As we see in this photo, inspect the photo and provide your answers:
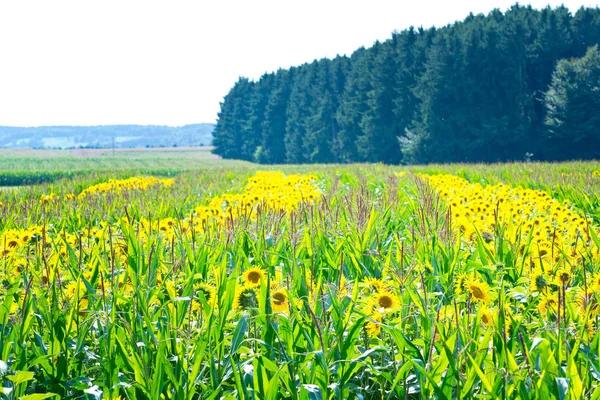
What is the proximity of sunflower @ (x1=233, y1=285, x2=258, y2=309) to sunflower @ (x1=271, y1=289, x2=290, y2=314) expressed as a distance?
0.40 ft

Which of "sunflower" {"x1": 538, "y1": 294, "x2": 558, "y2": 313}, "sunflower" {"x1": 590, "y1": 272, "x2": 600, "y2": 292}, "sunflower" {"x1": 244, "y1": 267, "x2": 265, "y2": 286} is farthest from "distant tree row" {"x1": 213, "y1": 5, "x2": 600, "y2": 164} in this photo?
"sunflower" {"x1": 244, "y1": 267, "x2": 265, "y2": 286}

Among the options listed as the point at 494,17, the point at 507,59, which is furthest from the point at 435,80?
the point at 494,17

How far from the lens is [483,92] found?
130ft

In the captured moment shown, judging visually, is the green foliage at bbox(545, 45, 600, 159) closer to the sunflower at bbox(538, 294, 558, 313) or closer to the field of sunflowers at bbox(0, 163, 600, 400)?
the field of sunflowers at bbox(0, 163, 600, 400)

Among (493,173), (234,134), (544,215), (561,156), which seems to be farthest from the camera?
(234,134)

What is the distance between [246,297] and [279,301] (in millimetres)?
185

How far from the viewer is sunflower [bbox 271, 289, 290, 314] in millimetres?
2844

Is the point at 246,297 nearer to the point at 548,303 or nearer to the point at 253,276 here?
the point at 253,276

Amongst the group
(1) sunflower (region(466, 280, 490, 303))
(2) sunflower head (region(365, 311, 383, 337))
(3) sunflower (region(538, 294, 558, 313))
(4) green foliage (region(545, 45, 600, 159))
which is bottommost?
(2) sunflower head (region(365, 311, 383, 337))

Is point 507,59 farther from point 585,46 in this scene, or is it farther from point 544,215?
point 544,215

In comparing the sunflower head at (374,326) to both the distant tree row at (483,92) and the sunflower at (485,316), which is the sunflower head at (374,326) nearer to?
the sunflower at (485,316)

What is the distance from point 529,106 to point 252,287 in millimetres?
38832

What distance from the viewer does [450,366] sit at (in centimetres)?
227

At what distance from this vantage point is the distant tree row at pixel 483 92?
37.6 m
